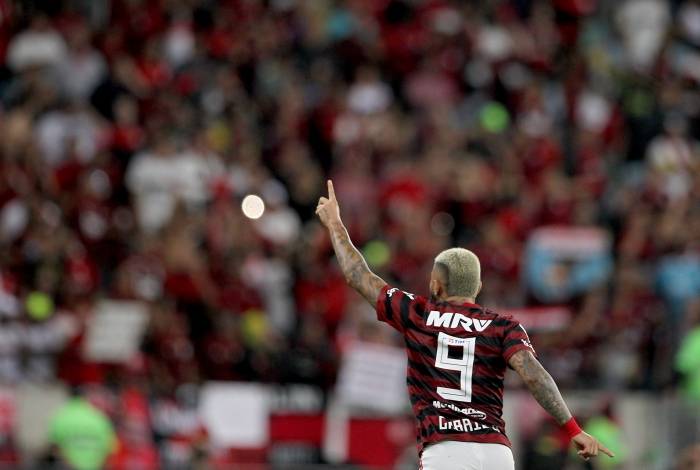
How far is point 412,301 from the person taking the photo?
29.0 ft

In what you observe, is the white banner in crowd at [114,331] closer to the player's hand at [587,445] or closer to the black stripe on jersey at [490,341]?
the black stripe on jersey at [490,341]

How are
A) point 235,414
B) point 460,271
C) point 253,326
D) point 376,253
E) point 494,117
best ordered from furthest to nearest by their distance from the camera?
point 494,117 < point 376,253 < point 253,326 < point 235,414 < point 460,271

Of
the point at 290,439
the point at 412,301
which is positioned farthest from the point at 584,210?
the point at 412,301

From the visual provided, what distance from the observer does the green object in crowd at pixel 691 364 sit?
16.1 m

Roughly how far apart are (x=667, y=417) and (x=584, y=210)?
299cm

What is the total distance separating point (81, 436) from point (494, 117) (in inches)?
326

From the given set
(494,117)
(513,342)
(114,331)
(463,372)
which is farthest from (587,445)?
(494,117)

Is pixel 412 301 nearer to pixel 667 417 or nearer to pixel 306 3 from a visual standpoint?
pixel 667 417

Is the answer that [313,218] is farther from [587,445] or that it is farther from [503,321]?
[587,445]

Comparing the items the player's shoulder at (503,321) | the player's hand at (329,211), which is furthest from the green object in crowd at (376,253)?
the player's shoulder at (503,321)

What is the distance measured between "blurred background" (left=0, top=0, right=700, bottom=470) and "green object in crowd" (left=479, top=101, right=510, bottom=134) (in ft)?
0.16

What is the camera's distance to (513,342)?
8.42 meters

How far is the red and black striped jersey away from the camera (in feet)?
27.9

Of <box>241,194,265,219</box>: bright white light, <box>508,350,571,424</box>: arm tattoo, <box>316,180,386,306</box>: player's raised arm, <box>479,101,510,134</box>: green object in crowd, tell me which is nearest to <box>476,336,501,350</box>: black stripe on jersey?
<box>508,350,571,424</box>: arm tattoo
